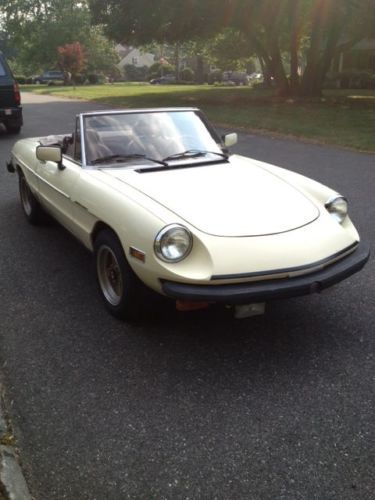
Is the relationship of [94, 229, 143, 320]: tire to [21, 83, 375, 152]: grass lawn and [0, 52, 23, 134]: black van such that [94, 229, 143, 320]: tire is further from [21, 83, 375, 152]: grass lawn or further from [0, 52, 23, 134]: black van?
[0, 52, 23, 134]: black van

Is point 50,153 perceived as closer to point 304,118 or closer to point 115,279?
point 115,279

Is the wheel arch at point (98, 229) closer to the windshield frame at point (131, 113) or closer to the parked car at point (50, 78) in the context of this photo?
the windshield frame at point (131, 113)

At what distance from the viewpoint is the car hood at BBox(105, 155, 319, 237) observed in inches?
119

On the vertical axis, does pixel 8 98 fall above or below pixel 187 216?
above

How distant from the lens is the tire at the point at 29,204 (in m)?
5.31

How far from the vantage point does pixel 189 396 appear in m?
2.65

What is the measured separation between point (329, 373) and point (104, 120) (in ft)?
8.98

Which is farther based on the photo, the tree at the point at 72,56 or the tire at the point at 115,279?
the tree at the point at 72,56

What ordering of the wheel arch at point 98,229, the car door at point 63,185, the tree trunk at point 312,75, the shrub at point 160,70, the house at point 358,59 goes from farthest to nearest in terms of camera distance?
the shrub at point 160,70
the house at point 358,59
the tree trunk at point 312,75
the car door at point 63,185
the wheel arch at point 98,229

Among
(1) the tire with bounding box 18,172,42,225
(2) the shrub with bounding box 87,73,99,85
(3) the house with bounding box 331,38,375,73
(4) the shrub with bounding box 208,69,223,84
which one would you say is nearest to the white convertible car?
(1) the tire with bounding box 18,172,42,225

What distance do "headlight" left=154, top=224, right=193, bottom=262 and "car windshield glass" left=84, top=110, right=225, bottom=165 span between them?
46.4 inches

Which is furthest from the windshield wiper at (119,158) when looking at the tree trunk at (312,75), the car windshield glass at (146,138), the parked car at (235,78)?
the parked car at (235,78)

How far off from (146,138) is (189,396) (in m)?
2.28

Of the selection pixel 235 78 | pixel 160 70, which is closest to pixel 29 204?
pixel 235 78
